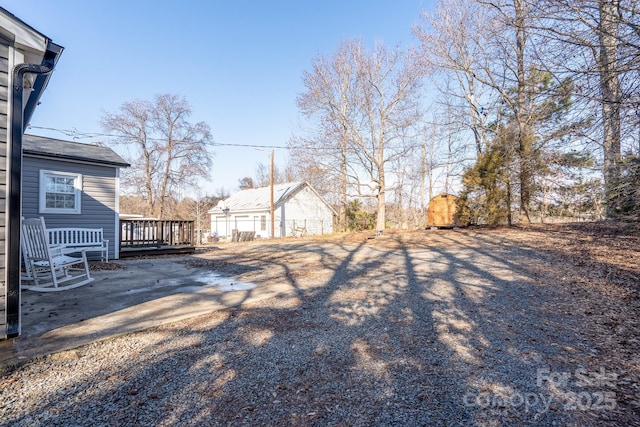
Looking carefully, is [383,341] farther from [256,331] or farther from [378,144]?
[378,144]

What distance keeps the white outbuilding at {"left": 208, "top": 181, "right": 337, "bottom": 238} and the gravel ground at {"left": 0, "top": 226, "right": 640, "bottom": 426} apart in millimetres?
19525

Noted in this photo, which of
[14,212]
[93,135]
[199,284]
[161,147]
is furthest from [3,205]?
[161,147]

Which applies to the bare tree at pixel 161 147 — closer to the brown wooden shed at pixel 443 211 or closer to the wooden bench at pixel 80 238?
the wooden bench at pixel 80 238

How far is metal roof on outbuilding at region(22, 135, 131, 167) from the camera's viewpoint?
Answer: 7.81 m

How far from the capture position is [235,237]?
21.9 m

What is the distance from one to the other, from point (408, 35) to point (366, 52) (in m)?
2.19

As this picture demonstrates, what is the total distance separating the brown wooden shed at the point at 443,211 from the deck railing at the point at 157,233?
10330 mm

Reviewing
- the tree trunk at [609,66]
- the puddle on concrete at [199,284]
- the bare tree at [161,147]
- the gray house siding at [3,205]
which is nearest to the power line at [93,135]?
the bare tree at [161,147]

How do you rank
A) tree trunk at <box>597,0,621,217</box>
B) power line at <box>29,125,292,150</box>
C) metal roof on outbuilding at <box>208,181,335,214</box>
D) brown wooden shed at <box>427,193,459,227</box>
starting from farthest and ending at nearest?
metal roof on outbuilding at <box>208,181,335,214</box> < power line at <box>29,125,292,150</box> < brown wooden shed at <box>427,193,459,227</box> < tree trunk at <box>597,0,621,217</box>

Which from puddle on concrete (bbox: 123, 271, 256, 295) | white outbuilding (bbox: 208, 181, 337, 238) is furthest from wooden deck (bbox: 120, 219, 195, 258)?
white outbuilding (bbox: 208, 181, 337, 238)

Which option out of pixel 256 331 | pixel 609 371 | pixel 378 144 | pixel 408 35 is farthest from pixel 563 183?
pixel 256 331

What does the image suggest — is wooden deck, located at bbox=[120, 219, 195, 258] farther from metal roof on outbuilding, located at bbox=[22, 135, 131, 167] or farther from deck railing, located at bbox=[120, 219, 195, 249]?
Answer: metal roof on outbuilding, located at bbox=[22, 135, 131, 167]

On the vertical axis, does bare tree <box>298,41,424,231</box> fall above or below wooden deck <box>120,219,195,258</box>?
above

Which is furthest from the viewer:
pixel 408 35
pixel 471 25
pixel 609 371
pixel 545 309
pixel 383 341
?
pixel 408 35
